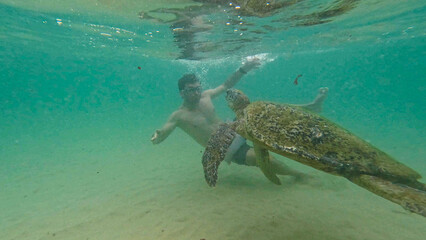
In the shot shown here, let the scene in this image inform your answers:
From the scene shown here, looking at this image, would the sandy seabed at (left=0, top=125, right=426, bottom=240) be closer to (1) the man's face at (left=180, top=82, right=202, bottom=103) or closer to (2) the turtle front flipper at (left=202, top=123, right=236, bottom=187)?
(2) the turtle front flipper at (left=202, top=123, right=236, bottom=187)

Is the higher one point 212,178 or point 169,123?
point 169,123

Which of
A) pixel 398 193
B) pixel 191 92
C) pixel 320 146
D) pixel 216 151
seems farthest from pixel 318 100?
pixel 398 193

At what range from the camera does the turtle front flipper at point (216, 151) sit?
4.21 m

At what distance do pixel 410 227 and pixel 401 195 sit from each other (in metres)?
2.95

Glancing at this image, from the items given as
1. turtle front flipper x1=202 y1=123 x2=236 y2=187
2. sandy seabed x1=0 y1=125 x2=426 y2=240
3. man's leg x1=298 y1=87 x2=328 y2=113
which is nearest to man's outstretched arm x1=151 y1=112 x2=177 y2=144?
sandy seabed x1=0 y1=125 x2=426 y2=240

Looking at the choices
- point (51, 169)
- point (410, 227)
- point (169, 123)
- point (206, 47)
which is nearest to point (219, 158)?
point (169, 123)

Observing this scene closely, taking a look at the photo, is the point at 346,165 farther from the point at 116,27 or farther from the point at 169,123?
the point at 116,27

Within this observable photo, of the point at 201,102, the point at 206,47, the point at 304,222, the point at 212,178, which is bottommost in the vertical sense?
the point at 304,222

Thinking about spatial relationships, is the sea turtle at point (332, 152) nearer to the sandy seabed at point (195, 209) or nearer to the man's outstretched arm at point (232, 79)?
the sandy seabed at point (195, 209)

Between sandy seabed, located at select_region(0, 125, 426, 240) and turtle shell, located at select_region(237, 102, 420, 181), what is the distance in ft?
5.45

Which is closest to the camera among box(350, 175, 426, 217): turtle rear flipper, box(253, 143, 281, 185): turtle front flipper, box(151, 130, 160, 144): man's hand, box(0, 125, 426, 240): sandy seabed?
box(350, 175, 426, 217): turtle rear flipper

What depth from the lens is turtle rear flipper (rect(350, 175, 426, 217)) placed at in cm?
220

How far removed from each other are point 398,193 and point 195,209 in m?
3.91

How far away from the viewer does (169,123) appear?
729 centimetres
